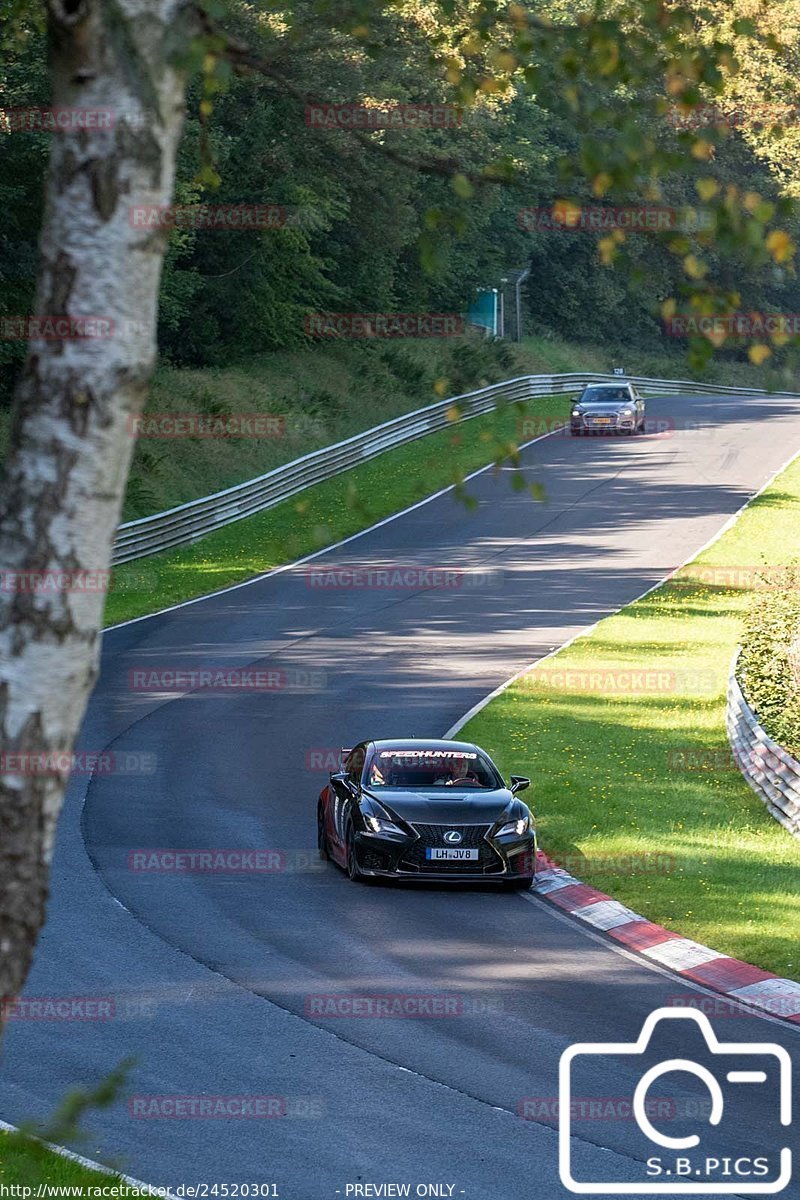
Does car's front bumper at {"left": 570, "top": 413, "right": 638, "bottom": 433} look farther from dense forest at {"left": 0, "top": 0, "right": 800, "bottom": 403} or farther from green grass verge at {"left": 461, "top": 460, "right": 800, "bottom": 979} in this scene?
green grass verge at {"left": 461, "top": 460, "right": 800, "bottom": 979}

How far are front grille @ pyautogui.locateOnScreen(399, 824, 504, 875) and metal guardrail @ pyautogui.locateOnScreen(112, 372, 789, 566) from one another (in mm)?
17966

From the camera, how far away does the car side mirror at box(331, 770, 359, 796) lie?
17.4 meters

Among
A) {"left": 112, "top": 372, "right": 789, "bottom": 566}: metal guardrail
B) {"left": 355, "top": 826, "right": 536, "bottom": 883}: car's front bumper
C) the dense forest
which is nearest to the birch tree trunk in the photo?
the dense forest

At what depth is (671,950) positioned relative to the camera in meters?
14.5

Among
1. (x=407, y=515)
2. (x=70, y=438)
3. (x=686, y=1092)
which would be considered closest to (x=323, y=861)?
(x=686, y=1092)

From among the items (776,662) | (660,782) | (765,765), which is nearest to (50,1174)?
(765,765)

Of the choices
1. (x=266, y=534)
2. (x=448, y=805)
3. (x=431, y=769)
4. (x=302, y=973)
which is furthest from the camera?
(x=266, y=534)

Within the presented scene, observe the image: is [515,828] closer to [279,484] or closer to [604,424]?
[279,484]

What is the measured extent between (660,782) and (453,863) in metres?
5.63

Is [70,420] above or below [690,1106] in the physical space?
above

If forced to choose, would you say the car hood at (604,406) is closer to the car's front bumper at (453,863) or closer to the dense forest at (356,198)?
the dense forest at (356,198)

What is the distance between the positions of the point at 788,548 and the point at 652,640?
1041 centimetres

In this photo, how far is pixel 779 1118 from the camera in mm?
10094

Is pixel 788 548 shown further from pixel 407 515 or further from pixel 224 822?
pixel 224 822
